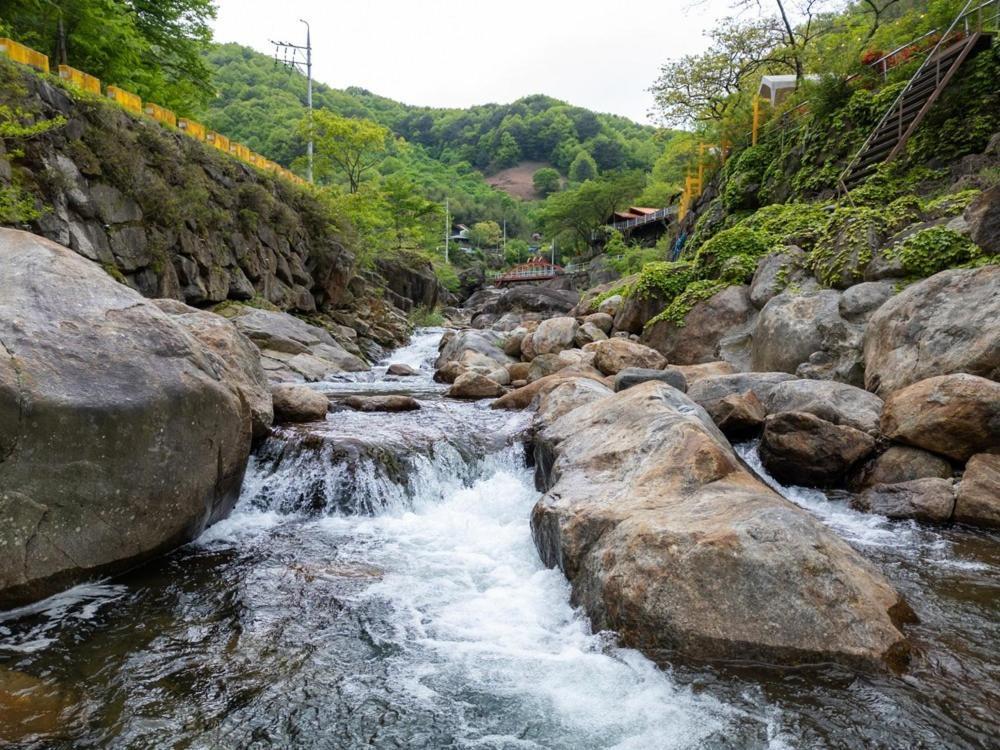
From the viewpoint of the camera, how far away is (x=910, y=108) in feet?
51.4

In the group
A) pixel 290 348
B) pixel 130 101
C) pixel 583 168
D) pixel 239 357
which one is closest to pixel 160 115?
pixel 130 101

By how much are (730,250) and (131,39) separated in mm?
21027

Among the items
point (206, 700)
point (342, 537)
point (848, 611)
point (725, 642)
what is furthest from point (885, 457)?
point (206, 700)

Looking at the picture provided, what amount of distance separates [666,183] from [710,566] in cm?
5571

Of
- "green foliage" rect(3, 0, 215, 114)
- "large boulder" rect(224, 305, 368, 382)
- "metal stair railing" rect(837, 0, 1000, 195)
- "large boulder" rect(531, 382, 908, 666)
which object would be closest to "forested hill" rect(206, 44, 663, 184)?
"green foliage" rect(3, 0, 215, 114)

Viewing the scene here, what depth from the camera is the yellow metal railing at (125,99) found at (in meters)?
18.1

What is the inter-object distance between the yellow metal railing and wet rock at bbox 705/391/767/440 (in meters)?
19.2

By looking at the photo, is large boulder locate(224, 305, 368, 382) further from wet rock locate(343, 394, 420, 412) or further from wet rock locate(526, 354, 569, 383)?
wet rock locate(526, 354, 569, 383)

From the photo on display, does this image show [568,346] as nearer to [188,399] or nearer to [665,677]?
[188,399]

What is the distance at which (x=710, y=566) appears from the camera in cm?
438

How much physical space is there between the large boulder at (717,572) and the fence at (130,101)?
17712mm

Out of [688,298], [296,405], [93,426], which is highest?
[688,298]

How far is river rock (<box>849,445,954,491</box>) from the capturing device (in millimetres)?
7441

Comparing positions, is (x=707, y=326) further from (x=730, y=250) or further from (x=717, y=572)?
(x=717, y=572)
